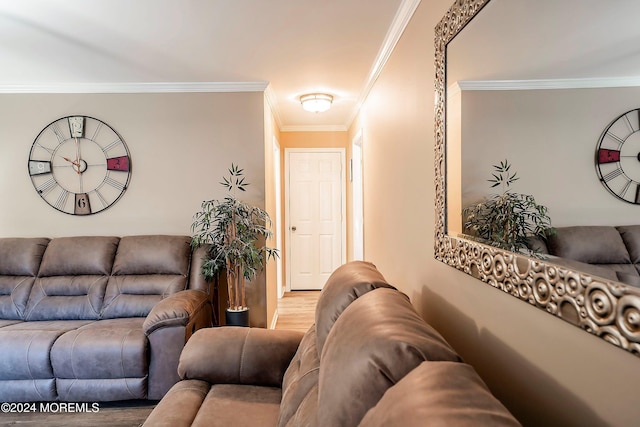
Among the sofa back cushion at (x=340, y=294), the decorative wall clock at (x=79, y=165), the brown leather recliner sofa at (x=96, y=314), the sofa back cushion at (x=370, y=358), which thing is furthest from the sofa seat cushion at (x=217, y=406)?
the decorative wall clock at (x=79, y=165)

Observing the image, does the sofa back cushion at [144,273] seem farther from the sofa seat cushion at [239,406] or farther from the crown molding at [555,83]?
the crown molding at [555,83]

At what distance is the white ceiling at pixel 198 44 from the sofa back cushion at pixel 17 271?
1470 mm

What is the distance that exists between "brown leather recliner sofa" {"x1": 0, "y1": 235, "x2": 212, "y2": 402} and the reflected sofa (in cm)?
226

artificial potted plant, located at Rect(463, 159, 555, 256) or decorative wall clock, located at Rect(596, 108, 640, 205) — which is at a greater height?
decorative wall clock, located at Rect(596, 108, 640, 205)

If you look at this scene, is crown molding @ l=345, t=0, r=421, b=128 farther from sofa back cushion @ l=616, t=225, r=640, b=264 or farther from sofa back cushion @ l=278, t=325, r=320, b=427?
sofa back cushion @ l=278, t=325, r=320, b=427

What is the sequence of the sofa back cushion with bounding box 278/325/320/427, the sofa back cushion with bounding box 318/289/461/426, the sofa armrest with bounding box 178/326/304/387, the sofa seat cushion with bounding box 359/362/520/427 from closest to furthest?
the sofa seat cushion with bounding box 359/362/520/427, the sofa back cushion with bounding box 318/289/461/426, the sofa back cushion with bounding box 278/325/320/427, the sofa armrest with bounding box 178/326/304/387

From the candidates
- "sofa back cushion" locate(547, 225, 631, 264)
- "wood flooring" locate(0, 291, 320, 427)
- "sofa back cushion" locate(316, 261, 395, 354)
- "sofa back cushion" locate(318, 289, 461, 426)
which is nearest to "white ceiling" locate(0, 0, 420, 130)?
"sofa back cushion" locate(316, 261, 395, 354)

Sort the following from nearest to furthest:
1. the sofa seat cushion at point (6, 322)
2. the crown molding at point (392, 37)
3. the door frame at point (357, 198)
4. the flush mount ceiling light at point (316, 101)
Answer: the crown molding at point (392, 37) < the sofa seat cushion at point (6, 322) < the flush mount ceiling light at point (316, 101) < the door frame at point (357, 198)

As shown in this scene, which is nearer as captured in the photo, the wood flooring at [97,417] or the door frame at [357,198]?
the wood flooring at [97,417]

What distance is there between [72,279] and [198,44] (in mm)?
2195

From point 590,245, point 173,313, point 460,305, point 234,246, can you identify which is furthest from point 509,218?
point 234,246

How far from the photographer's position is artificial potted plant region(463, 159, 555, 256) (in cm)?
85

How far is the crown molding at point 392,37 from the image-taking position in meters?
1.92

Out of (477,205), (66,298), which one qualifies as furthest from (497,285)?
(66,298)
